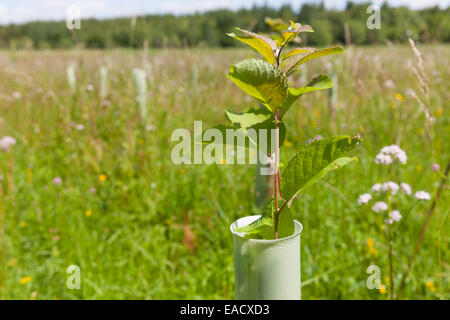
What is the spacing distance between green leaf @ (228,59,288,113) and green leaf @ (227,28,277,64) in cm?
4

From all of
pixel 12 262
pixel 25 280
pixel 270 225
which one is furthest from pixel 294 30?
pixel 12 262

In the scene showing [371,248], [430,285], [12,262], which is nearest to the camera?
[430,285]

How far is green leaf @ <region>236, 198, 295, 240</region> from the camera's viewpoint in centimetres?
57

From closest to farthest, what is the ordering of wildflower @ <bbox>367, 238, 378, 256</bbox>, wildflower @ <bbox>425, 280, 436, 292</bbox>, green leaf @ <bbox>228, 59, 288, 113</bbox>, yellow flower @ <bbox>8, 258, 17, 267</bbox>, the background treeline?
green leaf @ <bbox>228, 59, 288, 113</bbox> < wildflower @ <bbox>425, 280, 436, 292</bbox> < wildflower @ <bbox>367, 238, 378, 256</bbox> < yellow flower @ <bbox>8, 258, 17, 267</bbox> < the background treeline

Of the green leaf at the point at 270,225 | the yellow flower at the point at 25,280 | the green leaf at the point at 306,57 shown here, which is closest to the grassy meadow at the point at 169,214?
the yellow flower at the point at 25,280

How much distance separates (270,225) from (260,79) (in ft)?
0.80

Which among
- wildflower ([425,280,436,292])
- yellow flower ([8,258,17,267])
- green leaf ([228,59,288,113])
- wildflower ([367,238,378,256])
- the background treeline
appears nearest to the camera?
green leaf ([228,59,288,113])

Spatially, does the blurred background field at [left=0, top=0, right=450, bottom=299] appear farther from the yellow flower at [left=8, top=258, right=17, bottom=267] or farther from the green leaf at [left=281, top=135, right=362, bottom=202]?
the green leaf at [left=281, top=135, right=362, bottom=202]

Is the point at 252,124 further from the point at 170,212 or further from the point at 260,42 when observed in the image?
the point at 170,212

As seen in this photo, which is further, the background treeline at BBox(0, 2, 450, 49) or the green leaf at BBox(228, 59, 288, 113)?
the background treeline at BBox(0, 2, 450, 49)

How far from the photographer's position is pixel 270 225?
1.94 feet

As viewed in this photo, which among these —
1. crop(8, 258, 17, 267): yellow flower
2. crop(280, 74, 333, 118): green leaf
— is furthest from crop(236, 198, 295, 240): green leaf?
crop(8, 258, 17, 267): yellow flower

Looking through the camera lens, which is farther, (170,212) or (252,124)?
(170,212)
